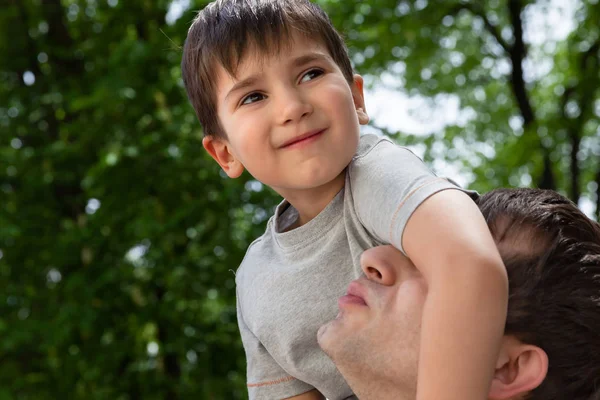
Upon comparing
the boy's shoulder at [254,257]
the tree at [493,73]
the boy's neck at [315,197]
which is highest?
the boy's neck at [315,197]

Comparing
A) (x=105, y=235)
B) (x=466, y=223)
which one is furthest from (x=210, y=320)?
(x=466, y=223)

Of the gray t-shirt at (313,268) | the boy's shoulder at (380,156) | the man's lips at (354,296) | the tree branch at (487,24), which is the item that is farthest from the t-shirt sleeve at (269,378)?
the tree branch at (487,24)

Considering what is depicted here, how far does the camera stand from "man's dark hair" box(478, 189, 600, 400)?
152cm

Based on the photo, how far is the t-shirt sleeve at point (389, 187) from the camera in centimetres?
145

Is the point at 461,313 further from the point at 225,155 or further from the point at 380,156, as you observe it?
the point at 225,155

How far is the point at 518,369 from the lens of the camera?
1.52 metres

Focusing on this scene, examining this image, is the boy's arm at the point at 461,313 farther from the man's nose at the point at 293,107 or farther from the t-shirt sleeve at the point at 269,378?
the t-shirt sleeve at the point at 269,378

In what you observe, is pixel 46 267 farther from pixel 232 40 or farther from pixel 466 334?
pixel 466 334

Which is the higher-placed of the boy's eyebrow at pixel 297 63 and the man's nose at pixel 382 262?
the boy's eyebrow at pixel 297 63

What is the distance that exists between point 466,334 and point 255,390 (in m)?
0.97

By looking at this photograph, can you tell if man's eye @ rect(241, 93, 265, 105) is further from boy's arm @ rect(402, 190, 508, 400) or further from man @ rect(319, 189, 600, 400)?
boy's arm @ rect(402, 190, 508, 400)

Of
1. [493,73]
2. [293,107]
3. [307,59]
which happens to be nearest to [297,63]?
[307,59]

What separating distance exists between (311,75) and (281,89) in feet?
0.28

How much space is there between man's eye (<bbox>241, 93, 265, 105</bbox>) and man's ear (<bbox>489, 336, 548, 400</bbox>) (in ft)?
2.28
